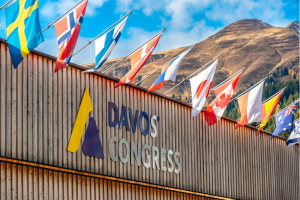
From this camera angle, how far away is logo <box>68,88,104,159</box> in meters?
16.2

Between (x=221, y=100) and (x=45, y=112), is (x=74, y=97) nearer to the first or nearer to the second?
(x=45, y=112)

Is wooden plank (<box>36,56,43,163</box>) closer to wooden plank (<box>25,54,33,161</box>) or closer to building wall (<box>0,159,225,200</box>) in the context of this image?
wooden plank (<box>25,54,33,161</box>)

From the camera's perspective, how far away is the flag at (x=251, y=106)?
22781 millimetres

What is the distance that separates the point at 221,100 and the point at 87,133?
7.48 m

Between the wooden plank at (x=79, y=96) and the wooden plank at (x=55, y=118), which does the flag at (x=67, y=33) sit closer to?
the wooden plank at (x=55, y=118)

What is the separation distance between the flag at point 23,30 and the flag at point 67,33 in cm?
118

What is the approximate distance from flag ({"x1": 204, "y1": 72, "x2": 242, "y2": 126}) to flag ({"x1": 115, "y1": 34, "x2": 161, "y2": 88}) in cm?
530

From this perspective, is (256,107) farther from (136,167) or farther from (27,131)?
(27,131)

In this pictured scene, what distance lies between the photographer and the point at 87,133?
54.7ft

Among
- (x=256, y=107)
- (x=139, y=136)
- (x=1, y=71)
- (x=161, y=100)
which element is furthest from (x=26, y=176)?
(x=256, y=107)

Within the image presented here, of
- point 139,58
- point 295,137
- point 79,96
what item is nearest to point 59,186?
point 79,96

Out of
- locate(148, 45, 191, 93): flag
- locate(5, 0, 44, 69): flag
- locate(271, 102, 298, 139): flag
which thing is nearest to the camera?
locate(5, 0, 44, 69): flag

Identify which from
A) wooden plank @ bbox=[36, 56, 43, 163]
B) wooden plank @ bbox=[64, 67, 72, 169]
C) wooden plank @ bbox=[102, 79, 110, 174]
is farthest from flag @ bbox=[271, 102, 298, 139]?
wooden plank @ bbox=[36, 56, 43, 163]

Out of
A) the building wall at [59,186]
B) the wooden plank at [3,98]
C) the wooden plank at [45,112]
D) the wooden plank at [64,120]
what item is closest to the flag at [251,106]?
the building wall at [59,186]
